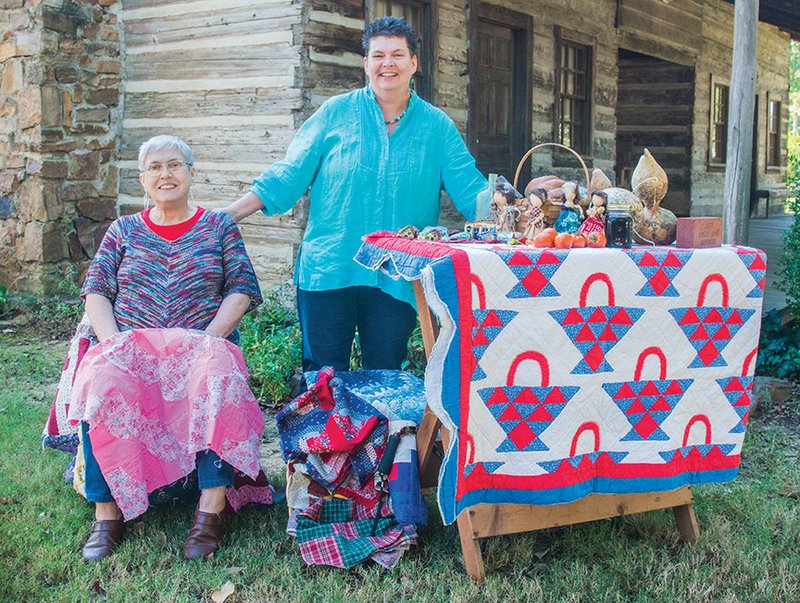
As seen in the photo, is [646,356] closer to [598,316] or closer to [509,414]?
[598,316]

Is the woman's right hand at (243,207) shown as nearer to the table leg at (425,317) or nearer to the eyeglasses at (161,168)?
the eyeglasses at (161,168)

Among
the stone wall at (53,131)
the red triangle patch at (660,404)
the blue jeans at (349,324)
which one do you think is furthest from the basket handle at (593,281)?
the stone wall at (53,131)

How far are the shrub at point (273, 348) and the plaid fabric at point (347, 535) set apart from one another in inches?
82.2

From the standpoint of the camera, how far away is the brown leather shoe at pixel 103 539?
10.3ft

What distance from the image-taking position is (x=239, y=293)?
3451mm

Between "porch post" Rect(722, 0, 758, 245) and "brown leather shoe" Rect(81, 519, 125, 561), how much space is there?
4.07 meters

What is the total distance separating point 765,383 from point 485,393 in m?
3.16

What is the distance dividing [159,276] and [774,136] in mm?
15802

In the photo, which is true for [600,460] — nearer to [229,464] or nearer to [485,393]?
[485,393]

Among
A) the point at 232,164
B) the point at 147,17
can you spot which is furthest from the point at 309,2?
the point at 147,17

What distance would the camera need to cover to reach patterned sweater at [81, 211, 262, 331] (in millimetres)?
3398

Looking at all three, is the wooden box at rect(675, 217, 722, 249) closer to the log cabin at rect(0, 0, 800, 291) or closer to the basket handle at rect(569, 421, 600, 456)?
the basket handle at rect(569, 421, 600, 456)

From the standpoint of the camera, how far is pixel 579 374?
2877 millimetres

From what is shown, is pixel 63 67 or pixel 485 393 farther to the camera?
pixel 63 67
